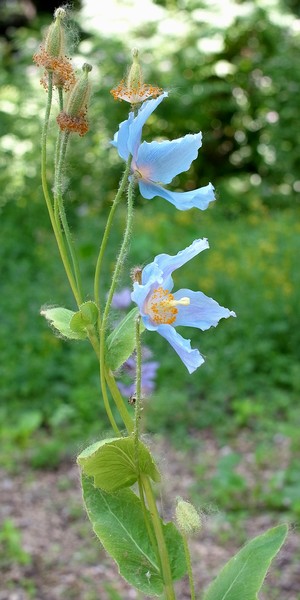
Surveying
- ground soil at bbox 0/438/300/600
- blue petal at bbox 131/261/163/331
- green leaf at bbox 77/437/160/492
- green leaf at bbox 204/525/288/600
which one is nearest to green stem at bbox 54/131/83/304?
blue petal at bbox 131/261/163/331

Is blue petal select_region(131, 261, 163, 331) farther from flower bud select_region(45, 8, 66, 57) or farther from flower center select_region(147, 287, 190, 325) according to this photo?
flower bud select_region(45, 8, 66, 57)

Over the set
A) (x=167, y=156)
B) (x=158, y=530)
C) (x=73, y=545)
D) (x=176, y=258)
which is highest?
(x=167, y=156)

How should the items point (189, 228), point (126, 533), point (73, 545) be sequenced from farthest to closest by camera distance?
point (189, 228), point (73, 545), point (126, 533)

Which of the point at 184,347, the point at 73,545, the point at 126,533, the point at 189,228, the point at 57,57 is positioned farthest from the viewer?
the point at 189,228

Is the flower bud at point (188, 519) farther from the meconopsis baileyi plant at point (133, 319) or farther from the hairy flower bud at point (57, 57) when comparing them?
the hairy flower bud at point (57, 57)

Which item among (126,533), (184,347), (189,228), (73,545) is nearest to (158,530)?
(126,533)

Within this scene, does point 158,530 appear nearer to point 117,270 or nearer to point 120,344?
point 120,344

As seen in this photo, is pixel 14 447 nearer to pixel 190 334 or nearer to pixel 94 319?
pixel 190 334
